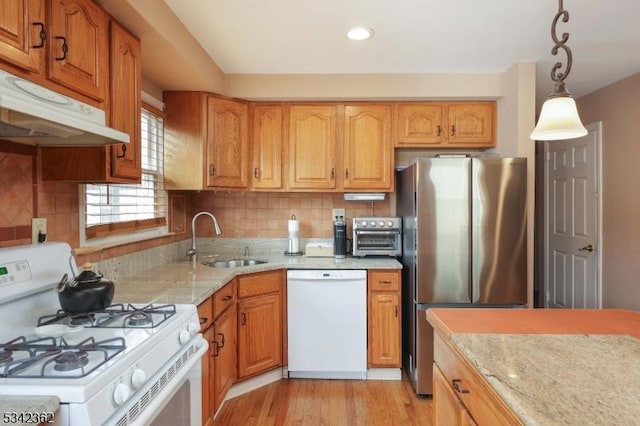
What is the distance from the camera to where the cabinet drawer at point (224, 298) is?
6.97ft

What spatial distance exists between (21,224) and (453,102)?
2.95 meters

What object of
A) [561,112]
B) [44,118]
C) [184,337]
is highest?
[561,112]

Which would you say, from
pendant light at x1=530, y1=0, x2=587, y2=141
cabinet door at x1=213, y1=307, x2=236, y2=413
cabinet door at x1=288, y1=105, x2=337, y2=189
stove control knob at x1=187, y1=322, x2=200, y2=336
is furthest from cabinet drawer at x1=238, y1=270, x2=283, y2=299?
pendant light at x1=530, y1=0, x2=587, y2=141

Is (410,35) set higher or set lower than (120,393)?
higher

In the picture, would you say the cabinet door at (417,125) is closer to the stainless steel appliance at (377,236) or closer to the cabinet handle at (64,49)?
the stainless steel appliance at (377,236)

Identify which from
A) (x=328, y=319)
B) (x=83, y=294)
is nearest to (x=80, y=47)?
(x=83, y=294)

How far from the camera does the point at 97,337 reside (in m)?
1.26

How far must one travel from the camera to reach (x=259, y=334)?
106 inches

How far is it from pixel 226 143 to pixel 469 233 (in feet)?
6.29

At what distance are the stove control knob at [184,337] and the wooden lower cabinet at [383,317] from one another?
5.21ft

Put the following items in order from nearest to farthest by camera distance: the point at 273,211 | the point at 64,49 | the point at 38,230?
the point at 64,49
the point at 38,230
the point at 273,211

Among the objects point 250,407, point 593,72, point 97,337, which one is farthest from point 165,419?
point 593,72

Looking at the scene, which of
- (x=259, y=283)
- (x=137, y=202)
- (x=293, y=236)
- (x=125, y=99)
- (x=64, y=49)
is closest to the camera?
(x=64, y=49)

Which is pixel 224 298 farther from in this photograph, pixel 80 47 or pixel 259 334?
pixel 80 47
